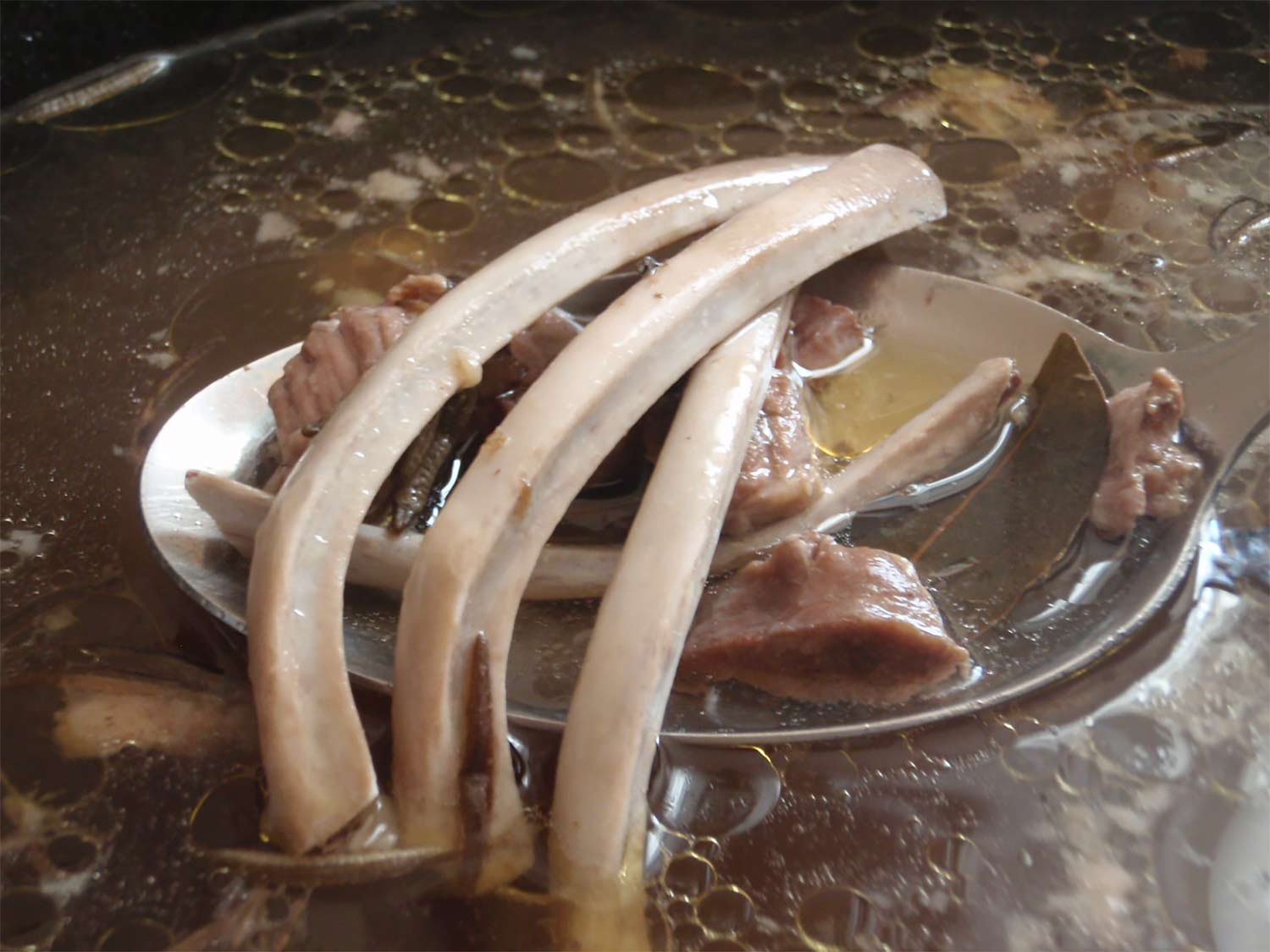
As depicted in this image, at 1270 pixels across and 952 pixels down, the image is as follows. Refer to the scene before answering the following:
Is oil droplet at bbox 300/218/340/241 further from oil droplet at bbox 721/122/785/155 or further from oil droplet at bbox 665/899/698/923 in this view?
oil droplet at bbox 665/899/698/923

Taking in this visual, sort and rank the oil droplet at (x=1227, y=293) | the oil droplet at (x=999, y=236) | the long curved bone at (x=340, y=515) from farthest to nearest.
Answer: the oil droplet at (x=999, y=236), the oil droplet at (x=1227, y=293), the long curved bone at (x=340, y=515)

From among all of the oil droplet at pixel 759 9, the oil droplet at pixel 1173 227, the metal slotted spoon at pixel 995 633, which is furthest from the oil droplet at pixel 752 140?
the oil droplet at pixel 1173 227

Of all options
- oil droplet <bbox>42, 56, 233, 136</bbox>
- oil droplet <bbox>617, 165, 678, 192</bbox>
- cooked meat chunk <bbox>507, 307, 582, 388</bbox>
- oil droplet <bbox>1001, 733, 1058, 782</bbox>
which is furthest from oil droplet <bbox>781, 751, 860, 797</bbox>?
oil droplet <bbox>42, 56, 233, 136</bbox>

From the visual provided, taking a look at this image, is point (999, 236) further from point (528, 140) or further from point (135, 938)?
point (135, 938)

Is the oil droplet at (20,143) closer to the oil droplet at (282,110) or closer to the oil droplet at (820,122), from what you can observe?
the oil droplet at (282,110)

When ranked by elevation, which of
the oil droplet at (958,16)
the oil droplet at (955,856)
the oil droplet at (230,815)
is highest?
the oil droplet at (958,16)

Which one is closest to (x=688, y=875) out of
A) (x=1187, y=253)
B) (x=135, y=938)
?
(x=135, y=938)

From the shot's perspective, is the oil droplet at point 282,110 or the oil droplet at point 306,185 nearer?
the oil droplet at point 306,185

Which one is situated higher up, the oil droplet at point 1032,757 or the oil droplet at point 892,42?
the oil droplet at point 892,42
